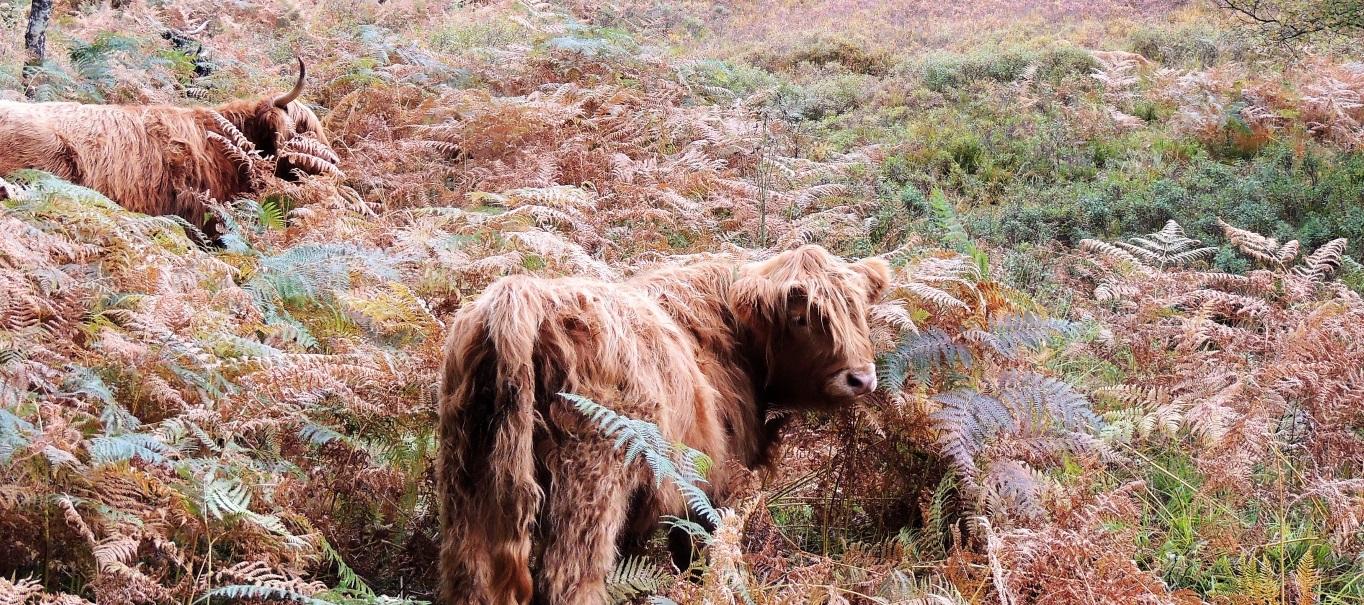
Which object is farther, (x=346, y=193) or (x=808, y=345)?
(x=346, y=193)

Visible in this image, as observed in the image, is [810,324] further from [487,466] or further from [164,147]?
[164,147]

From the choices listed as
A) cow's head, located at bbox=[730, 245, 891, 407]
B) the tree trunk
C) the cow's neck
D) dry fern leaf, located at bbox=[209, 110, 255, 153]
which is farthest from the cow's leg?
the tree trunk

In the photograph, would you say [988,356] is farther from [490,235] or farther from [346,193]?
[346,193]

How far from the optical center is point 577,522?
2.69 meters

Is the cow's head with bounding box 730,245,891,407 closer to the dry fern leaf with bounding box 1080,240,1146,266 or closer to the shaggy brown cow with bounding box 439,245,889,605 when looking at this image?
the shaggy brown cow with bounding box 439,245,889,605

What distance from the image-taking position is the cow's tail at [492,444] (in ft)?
8.38

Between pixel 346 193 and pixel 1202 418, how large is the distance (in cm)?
497

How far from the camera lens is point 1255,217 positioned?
8172mm

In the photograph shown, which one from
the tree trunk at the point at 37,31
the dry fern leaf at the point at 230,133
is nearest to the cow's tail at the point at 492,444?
the dry fern leaf at the point at 230,133

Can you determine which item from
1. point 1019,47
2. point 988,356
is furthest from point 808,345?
point 1019,47

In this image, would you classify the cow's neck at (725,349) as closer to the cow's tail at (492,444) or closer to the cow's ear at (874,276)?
the cow's ear at (874,276)

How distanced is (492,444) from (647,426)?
1.24ft

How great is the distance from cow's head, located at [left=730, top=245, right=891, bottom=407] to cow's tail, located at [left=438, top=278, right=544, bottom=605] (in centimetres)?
121

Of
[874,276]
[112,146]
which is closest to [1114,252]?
[874,276]
